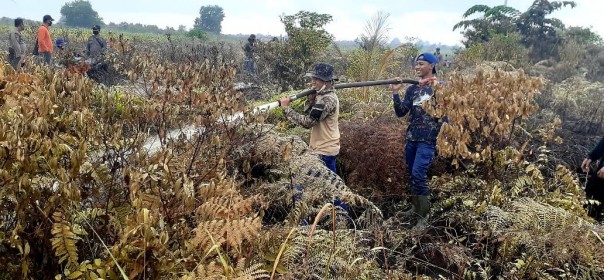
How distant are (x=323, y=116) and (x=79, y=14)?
3824 inches

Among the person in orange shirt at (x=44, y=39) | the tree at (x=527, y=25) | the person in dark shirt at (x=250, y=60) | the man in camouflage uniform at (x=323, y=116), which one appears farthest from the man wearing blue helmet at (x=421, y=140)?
the tree at (x=527, y=25)

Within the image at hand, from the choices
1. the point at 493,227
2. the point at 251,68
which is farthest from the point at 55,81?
the point at 251,68

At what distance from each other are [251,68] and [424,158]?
851 centimetres

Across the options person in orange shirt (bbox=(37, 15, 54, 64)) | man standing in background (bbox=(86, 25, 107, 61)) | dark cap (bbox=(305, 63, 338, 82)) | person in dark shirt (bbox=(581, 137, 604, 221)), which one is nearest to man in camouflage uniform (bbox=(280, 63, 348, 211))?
dark cap (bbox=(305, 63, 338, 82))

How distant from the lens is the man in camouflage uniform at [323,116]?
466 centimetres

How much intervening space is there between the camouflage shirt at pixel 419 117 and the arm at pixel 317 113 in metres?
0.71

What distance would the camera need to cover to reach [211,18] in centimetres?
10794

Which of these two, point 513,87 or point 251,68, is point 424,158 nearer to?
point 513,87

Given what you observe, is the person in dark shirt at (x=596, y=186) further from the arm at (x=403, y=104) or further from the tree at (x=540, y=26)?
the tree at (x=540, y=26)

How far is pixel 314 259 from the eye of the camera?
2818 millimetres

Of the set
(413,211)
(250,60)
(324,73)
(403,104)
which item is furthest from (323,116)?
(250,60)

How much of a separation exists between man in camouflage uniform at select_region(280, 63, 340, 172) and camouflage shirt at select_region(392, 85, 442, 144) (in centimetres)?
69

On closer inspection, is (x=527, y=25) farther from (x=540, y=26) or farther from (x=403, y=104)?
(x=403, y=104)

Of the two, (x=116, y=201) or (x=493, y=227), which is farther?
(x=493, y=227)
